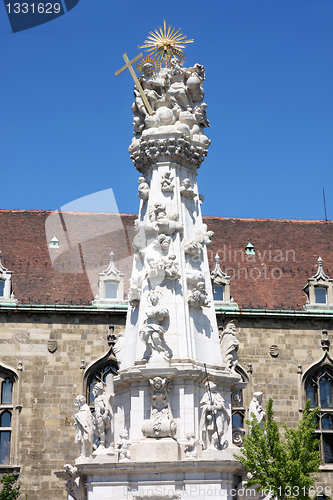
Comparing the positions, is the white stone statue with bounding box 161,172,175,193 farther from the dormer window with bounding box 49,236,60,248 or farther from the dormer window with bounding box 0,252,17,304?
the dormer window with bounding box 49,236,60,248

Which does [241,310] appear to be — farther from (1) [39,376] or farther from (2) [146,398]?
(2) [146,398]

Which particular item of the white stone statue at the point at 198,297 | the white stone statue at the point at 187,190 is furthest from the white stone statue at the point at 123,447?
the white stone statue at the point at 187,190

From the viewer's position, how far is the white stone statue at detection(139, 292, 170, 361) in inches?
700

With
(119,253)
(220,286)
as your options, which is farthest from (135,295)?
(119,253)

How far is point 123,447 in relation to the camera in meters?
17.3

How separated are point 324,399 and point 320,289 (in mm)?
4385

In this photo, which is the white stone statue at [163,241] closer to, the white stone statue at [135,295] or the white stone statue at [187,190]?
the white stone statue at [135,295]

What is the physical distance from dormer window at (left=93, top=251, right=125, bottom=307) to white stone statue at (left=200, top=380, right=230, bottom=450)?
46.9 feet

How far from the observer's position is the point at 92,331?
30938mm

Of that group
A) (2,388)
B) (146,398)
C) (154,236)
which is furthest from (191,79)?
(2,388)

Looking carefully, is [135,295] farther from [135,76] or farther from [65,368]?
[65,368]

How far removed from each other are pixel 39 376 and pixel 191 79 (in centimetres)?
1426

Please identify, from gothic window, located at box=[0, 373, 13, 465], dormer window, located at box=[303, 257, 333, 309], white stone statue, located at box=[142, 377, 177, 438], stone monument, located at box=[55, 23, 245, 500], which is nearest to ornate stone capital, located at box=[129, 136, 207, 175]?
stone monument, located at box=[55, 23, 245, 500]

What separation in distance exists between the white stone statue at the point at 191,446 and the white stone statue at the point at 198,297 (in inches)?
115
